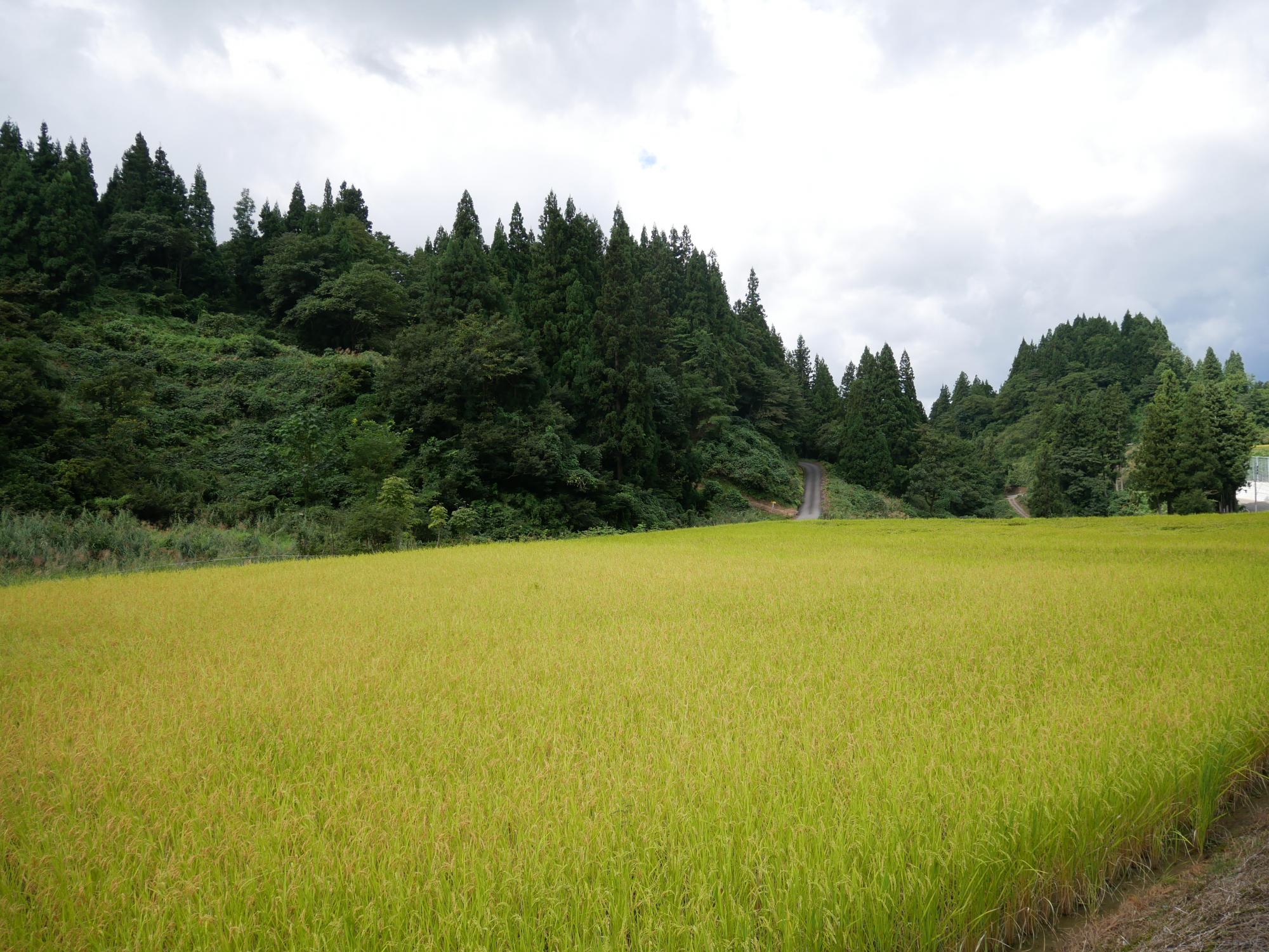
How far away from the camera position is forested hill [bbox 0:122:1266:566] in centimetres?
1725

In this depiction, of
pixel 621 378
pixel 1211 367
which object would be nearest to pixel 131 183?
pixel 621 378

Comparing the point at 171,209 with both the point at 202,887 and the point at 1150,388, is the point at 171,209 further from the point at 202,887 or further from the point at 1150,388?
the point at 1150,388

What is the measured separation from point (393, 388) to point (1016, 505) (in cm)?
4698

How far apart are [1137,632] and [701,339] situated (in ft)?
113

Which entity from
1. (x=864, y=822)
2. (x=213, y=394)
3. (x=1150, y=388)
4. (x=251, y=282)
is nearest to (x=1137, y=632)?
→ (x=864, y=822)

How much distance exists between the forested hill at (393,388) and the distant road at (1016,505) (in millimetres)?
4752

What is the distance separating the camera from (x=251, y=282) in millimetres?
34438

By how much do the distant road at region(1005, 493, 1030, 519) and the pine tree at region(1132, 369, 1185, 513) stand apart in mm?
12966

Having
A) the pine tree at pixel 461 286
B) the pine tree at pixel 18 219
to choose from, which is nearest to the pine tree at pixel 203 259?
the pine tree at pixel 18 219

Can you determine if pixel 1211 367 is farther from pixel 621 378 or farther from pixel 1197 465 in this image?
pixel 621 378

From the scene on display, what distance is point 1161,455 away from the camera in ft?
94.7

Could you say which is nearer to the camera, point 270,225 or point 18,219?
point 18,219

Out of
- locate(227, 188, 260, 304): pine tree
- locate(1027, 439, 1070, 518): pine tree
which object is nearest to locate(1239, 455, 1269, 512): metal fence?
locate(1027, 439, 1070, 518): pine tree

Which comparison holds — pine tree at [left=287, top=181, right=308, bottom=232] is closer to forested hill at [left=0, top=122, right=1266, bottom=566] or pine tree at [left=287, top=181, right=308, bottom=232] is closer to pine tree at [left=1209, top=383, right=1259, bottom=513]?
forested hill at [left=0, top=122, right=1266, bottom=566]
